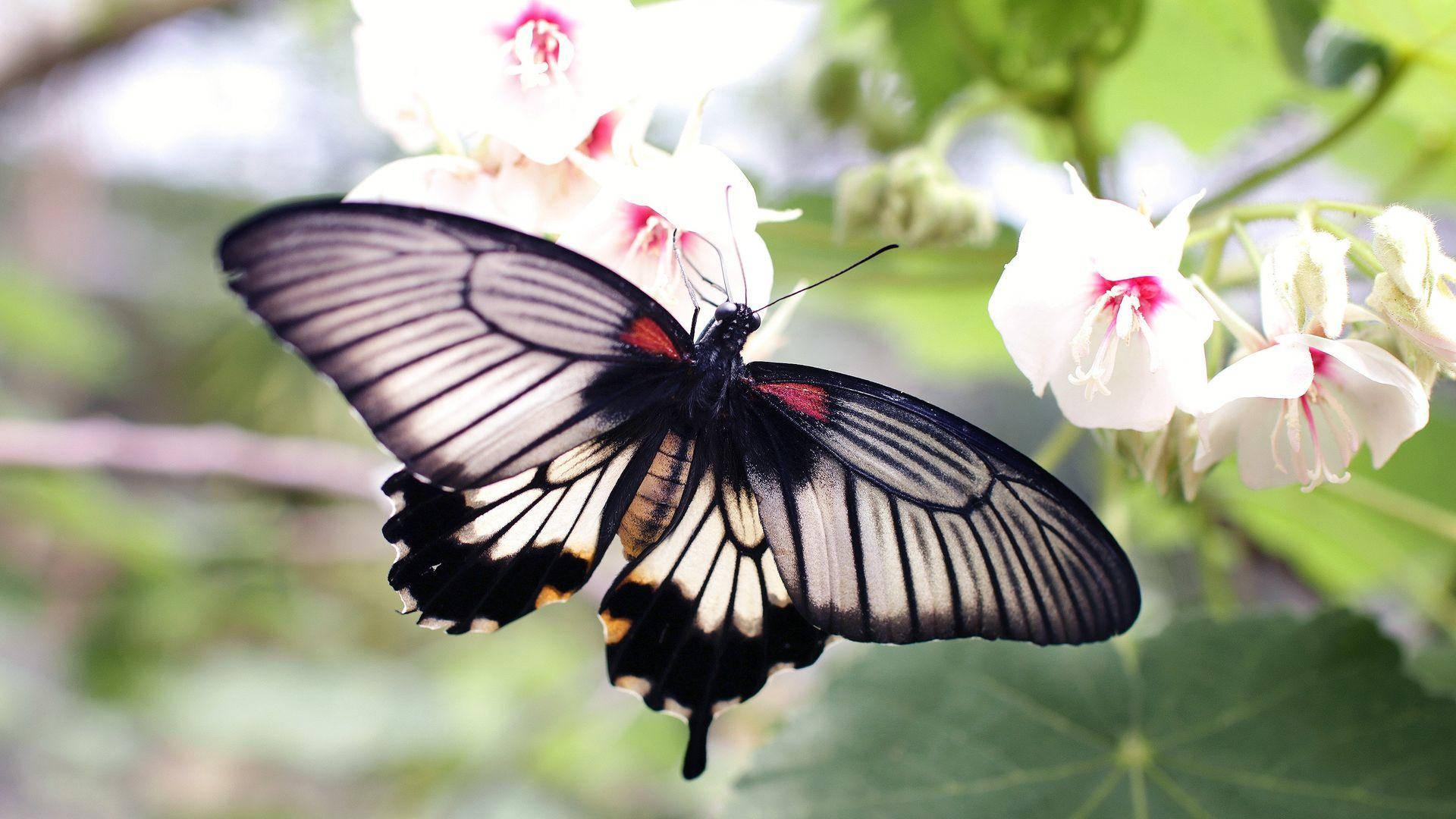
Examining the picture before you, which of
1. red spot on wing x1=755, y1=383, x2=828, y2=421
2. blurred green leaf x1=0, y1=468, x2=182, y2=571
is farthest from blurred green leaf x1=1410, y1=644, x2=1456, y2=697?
blurred green leaf x1=0, y1=468, x2=182, y2=571

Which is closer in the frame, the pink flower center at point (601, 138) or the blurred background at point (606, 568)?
the pink flower center at point (601, 138)

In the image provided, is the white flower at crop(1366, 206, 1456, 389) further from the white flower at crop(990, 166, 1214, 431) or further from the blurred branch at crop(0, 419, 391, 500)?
A: the blurred branch at crop(0, 419, 391, 500)

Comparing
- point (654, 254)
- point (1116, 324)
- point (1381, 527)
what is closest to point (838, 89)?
point (654, 254)

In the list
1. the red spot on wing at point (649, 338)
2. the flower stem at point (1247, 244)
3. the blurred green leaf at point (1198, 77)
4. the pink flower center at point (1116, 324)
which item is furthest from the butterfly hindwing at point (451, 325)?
the blurred green leaf at point (1198, 77)

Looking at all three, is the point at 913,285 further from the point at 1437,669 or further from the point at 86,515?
the point at 86,515

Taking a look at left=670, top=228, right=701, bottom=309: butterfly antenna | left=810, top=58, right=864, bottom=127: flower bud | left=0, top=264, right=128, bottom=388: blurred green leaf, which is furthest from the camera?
left=0, top=264, right=128, bottom=388: blurred green leaf

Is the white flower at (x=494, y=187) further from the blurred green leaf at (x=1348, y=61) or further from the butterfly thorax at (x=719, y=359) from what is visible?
the blurred green leaf at (x=1348, y=61)
